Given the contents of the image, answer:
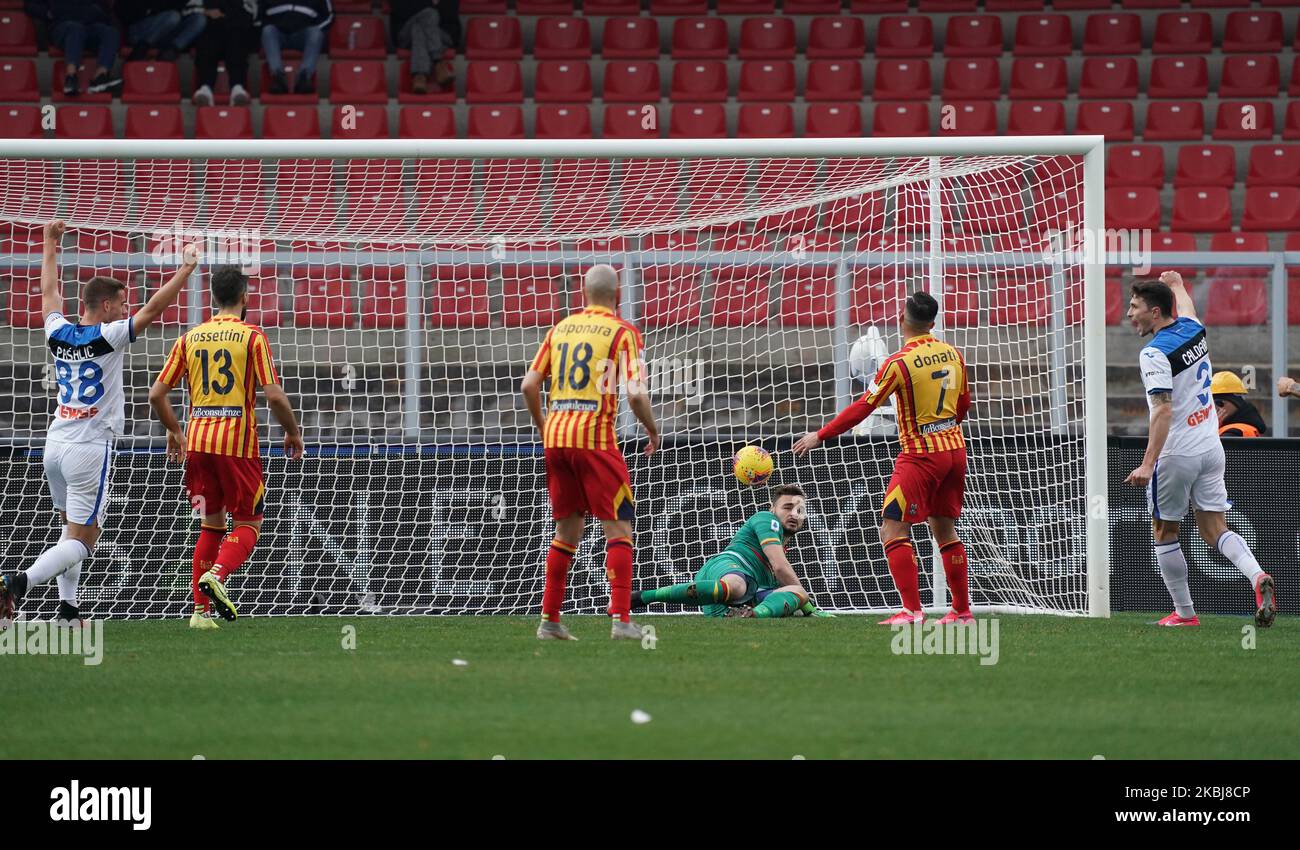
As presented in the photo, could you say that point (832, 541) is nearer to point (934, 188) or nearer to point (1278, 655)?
point (934, 188)

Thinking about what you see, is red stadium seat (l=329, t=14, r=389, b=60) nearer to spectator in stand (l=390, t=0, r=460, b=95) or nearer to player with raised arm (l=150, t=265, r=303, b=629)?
spectator in stand (l=390, t=0, r=460, b=95)

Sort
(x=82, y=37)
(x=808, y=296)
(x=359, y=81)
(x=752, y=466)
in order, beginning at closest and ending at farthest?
1. (x=752, y=466)
2. (x=808, y=296)
3. (x=82, y=37)
4. (x=359, y=81)

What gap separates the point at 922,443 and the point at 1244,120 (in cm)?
1009

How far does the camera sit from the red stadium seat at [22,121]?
15.2 m

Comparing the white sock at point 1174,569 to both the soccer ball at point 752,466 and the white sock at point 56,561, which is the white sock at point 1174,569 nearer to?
the soccer ball at point 752,466

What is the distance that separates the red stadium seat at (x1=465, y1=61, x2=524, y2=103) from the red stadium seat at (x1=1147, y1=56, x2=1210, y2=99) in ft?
22.6

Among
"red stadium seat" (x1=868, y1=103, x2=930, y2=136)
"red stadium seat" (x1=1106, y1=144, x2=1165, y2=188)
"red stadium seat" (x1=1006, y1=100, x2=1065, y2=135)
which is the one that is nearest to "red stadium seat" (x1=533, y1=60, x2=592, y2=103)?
"red stadium seat" (x1=868, y1=103, x2=930, y2=136)

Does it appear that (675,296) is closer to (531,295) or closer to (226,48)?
(531,295)

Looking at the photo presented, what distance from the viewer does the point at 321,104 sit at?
53.2 ft

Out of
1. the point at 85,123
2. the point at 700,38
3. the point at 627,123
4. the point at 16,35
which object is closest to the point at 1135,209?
the point at 627,123

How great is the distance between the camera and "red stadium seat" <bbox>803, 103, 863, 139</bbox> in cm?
1559

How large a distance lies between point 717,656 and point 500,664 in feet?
3.21

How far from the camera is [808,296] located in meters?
9.85

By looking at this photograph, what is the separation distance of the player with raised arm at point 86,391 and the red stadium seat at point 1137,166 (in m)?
10.3
